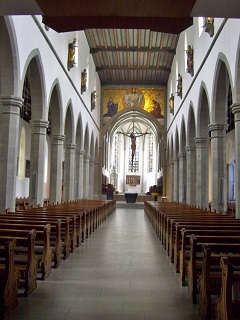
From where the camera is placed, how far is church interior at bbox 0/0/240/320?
4.33 metres

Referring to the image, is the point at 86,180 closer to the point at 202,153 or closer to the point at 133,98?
the point at 133,98

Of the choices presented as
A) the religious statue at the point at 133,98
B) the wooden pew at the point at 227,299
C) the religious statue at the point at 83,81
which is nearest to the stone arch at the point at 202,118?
the religious statue at the point at 83,81

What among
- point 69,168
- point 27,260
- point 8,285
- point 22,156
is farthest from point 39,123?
point 8,285

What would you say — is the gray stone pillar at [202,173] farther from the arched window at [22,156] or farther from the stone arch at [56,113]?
the arched window at [22,156]

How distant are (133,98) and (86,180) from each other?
33.4 ft

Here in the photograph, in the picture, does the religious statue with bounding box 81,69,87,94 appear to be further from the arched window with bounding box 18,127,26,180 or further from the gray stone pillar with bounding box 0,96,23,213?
the gray stone pillar with bounding box 0,96,23,213

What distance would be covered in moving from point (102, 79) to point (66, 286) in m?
28.5

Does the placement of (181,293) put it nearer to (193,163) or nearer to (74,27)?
(74,27)

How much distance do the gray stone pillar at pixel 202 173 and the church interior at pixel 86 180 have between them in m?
0.04

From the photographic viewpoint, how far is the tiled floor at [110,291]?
13.2 feet

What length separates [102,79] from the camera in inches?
1266

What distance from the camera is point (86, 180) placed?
1018 inches

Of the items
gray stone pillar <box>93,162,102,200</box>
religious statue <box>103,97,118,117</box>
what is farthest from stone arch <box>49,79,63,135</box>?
religious statue <box>103,97,118,117</box>

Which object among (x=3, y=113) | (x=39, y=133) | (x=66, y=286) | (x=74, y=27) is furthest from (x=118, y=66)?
(x=66, y=286)
